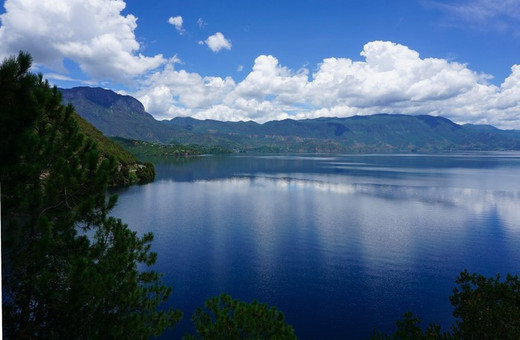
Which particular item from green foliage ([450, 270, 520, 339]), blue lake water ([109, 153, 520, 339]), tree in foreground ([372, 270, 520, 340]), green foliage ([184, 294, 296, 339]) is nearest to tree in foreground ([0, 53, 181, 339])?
green foliage ([184, 294, 296, 339])

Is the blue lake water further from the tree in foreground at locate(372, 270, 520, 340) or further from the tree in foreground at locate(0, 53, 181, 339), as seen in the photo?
the tree in foreground at locate(0, 53, 181, 339)

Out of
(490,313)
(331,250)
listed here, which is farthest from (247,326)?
(331,250)

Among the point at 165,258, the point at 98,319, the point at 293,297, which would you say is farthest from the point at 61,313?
the point at 165,258

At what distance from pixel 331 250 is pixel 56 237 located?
6162cm

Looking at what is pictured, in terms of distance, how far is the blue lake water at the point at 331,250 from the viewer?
51.3 m

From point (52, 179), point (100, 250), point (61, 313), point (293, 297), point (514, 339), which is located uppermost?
point (52, 179)

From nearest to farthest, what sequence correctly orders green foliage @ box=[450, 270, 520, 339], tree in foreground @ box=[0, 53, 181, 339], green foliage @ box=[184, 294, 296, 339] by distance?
1. tree in foreground @ box=[0, 53, 181, 339]
2. green foliage @ box=[450, 270, 520, 339]
3. green foliage @ box=[184, 294, 296, 339]

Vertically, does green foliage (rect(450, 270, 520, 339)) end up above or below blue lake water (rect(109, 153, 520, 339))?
above

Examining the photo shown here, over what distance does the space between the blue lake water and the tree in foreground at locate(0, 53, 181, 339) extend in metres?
24.9

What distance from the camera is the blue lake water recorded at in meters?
51.3

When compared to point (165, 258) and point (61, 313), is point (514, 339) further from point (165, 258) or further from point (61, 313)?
point (165, 258)

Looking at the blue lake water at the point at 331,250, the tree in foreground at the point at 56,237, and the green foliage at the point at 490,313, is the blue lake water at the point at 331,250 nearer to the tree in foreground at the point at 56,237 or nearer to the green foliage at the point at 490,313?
the green foliage at the point at 490,313

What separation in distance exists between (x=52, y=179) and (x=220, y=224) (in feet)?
256

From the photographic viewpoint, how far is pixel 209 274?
62.1 metres
